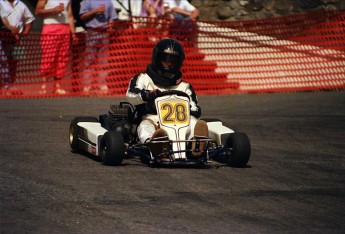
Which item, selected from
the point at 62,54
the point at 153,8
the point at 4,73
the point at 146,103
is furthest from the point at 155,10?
the point at 146,103

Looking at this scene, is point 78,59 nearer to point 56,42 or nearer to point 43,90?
point 56,42

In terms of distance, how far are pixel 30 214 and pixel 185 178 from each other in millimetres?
2190

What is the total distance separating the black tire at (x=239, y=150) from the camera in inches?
417

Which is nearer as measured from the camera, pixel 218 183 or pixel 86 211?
pixel 86 211

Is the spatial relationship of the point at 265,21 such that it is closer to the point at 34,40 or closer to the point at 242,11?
the point at 242,11

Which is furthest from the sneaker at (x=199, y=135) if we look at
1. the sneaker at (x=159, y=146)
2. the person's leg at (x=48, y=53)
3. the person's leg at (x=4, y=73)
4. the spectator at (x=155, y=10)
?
the spectator at (x=155, y=10)

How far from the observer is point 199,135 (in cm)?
1060

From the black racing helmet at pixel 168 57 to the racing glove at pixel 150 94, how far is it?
0.44 meters

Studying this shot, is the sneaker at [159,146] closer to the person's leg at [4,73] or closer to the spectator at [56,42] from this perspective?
the spectator at [56,42]

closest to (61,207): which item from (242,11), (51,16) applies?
(51,16)

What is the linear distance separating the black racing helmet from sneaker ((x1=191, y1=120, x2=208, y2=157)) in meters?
0.88

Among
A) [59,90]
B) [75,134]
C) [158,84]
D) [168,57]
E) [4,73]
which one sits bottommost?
[59,90]

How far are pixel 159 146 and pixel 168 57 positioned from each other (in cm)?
122

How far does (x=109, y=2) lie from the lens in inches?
719
